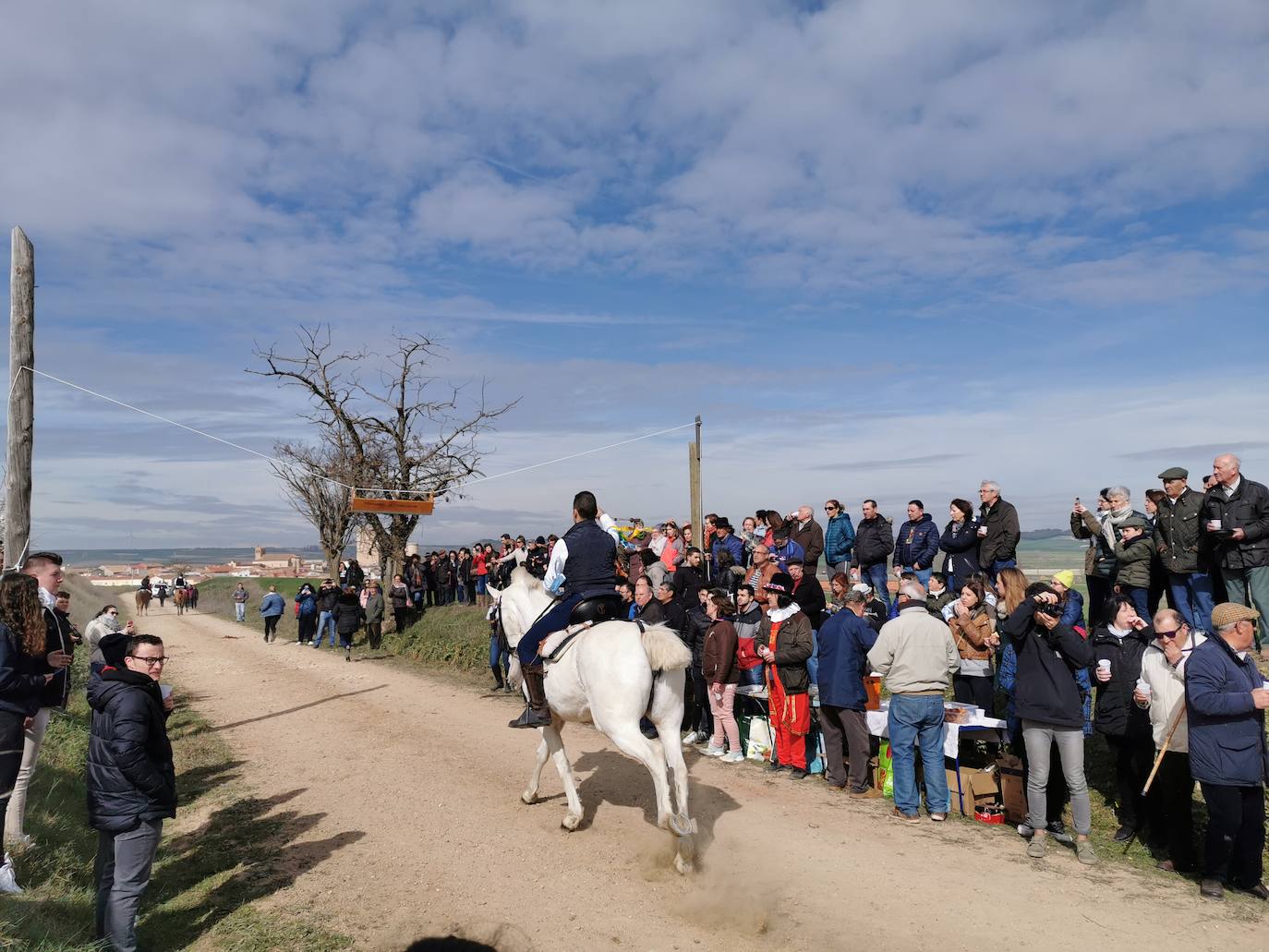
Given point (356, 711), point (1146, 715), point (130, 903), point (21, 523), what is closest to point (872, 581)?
point (1146, 715)

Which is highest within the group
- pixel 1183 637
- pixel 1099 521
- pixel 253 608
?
pixel 1099 521

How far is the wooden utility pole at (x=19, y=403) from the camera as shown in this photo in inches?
389

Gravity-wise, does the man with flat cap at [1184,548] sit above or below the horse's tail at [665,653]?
above

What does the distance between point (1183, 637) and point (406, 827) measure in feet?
24.6

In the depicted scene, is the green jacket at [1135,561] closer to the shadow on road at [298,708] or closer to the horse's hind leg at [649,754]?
the horse's hind leg at [649,754]

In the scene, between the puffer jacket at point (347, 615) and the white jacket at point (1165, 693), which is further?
the puffer jacket at point (347, 615)

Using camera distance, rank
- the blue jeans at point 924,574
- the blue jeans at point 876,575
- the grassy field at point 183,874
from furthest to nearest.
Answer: the blue jeans at point 876,575 → the blue jeans at point 924,574 → the grassy field at point 183,874

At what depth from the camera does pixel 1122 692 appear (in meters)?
7.53

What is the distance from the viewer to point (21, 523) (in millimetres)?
9953

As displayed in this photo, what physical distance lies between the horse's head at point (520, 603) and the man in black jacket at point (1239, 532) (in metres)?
7.98

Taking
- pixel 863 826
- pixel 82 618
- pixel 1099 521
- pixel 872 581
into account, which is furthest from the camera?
pixel 82 618

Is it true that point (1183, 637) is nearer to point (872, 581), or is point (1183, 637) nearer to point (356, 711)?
point (872, 581)

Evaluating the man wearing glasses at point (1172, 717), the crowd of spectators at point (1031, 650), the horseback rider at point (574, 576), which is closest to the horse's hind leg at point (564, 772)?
the horseback rider at point (574, 576)

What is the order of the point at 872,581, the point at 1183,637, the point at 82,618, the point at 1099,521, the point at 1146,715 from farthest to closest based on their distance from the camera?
1. the point at 82,618
2. the point at 872,581
3. the point at 1099,521
4. the point at 1146,715
5. the point at 1183,637
